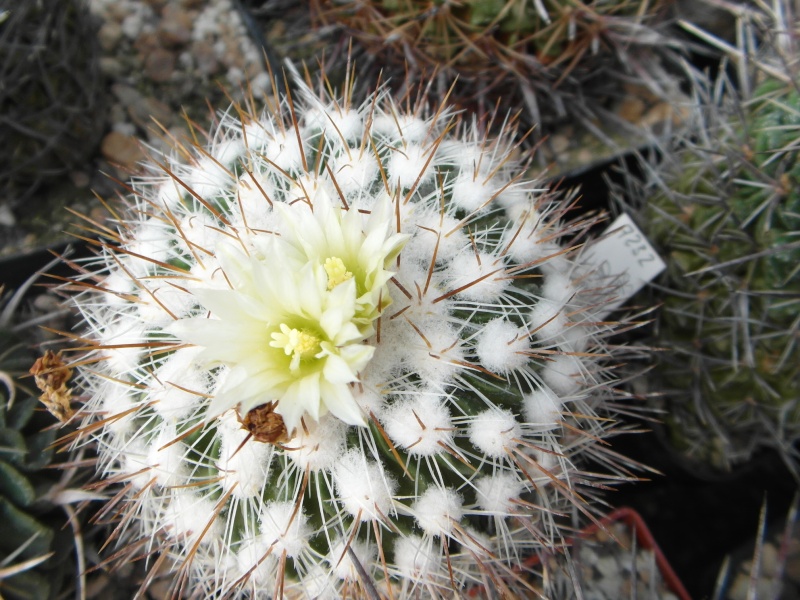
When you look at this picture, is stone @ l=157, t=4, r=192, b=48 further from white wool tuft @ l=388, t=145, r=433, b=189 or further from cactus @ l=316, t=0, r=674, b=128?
white wool tuft @ l=388, t=145, r=433, b=189

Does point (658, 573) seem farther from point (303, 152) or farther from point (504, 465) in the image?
point (303, 152)

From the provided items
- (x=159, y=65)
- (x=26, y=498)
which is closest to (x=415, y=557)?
(x=26, y=498)

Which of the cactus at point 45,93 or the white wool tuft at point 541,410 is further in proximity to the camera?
the cactus at point 45,93

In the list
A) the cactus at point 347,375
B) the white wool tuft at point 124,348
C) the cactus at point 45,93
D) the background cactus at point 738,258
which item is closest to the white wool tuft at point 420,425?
the cactus at point 347,375

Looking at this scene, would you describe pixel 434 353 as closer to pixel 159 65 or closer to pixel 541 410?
pixel 541 410

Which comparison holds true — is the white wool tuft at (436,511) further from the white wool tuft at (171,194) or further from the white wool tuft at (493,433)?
the white wool tuft at (171,194)

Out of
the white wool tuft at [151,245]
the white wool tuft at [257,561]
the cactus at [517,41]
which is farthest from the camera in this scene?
the cactus at [517,41]

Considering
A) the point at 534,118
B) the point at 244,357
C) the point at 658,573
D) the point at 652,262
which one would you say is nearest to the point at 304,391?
the point at 244,357
